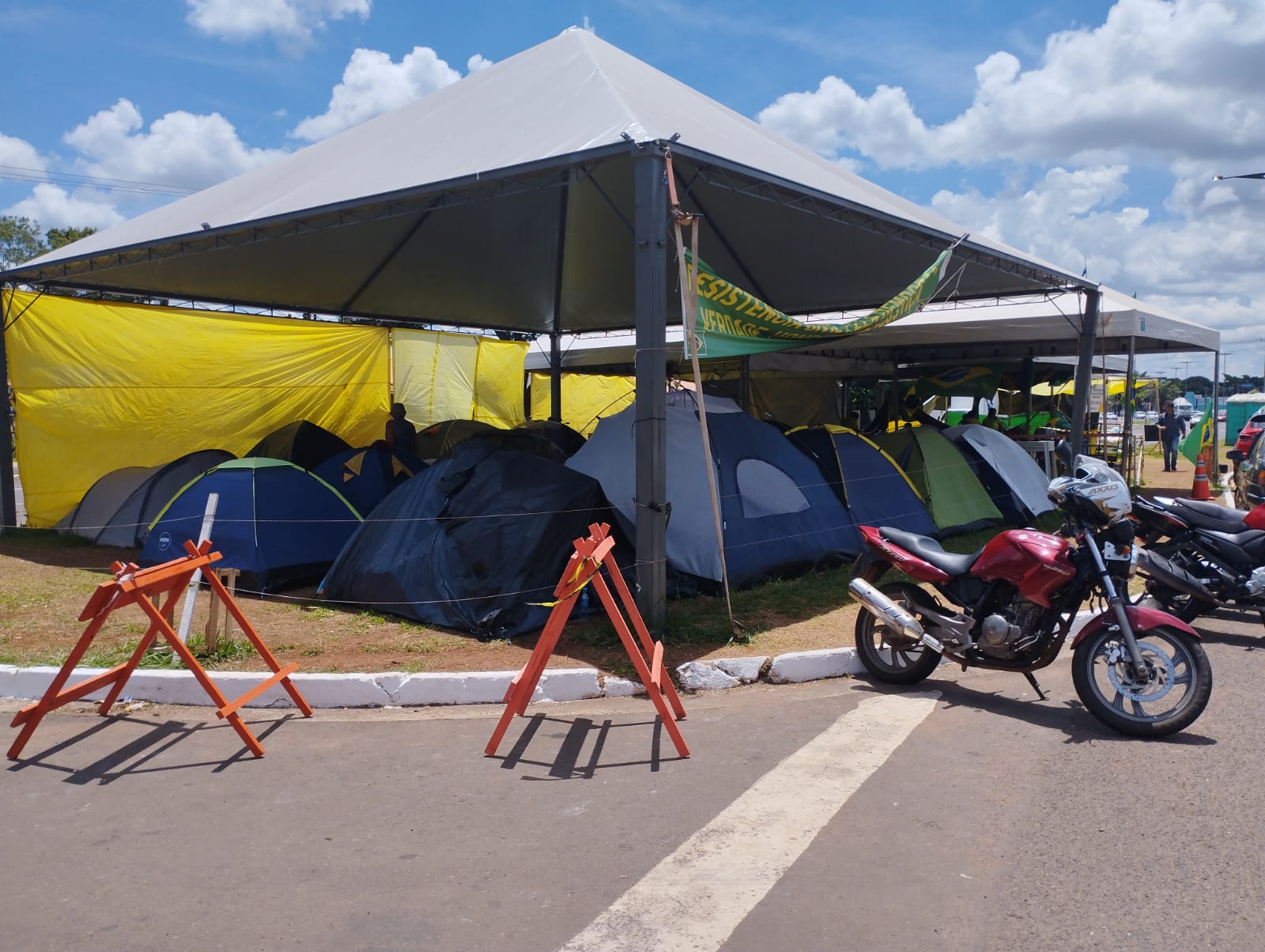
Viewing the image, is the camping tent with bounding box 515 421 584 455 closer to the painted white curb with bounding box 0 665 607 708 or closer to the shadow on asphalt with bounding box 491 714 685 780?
the painted white curb with bounding box 0 665 607 708

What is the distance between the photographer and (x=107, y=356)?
45.6 feet

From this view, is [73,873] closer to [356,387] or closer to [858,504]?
[858,504]

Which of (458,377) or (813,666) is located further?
(458,377)

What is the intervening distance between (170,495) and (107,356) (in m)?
3.70

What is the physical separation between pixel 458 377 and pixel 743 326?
42.5 feet

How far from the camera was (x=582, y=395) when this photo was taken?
23.6 meters

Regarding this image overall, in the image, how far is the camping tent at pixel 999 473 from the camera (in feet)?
42.0

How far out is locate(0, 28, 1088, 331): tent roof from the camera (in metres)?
8.30

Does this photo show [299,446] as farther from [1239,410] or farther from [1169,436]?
[1239,410]

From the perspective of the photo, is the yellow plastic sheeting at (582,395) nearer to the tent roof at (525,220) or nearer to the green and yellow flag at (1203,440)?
the tent roof at (525,220)

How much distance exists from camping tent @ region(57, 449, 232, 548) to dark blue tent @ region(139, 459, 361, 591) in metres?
1.53

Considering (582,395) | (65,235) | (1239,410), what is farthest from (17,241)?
(1239,410)

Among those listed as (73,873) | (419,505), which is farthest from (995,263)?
(73,873)

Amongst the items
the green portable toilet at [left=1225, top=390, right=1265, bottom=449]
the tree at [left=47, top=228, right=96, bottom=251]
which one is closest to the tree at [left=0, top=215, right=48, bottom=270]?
the tree at [left=47, top=228, right=96, bottom=251]
